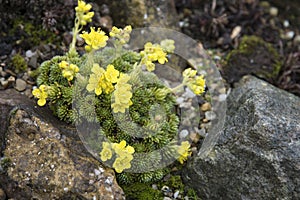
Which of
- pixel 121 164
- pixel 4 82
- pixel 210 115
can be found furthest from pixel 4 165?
pixel 210 115

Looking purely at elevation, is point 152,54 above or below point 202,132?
above

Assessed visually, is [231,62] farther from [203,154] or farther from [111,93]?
[111,93]

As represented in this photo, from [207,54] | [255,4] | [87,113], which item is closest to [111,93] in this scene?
[87,113]

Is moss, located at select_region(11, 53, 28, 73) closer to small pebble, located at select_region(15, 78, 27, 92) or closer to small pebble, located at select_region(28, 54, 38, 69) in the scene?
small pebble, located at select_region(28, 54, 38, 69)

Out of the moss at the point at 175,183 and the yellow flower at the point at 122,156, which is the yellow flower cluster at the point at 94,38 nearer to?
the yellow flower at the point at 122,156

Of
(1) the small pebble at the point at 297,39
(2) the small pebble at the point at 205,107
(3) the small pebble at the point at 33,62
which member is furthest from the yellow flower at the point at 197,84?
(1) the small pebble at the point at 297,39

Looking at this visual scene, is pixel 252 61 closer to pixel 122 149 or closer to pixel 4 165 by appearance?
pixel 122 149
